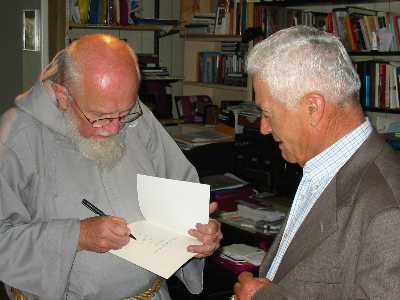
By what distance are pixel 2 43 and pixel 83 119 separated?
11.3 feet

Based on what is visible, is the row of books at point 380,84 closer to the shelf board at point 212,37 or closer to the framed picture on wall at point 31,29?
the shelf board at point 212,37

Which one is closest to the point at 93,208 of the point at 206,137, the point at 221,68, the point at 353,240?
the point at 353,240

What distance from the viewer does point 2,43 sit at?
4.61 meters

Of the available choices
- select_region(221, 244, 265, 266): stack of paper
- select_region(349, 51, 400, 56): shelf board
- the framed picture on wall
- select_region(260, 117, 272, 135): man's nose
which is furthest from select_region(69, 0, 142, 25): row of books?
select_region(260, 117, 272, 135): man's nose

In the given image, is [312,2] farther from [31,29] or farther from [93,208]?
[93,208]

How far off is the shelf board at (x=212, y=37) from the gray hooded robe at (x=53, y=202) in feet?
9.66

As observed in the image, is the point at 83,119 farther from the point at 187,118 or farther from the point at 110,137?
the point at 187,118

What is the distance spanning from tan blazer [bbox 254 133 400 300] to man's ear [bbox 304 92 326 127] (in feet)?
0.42

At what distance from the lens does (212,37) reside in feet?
15.4

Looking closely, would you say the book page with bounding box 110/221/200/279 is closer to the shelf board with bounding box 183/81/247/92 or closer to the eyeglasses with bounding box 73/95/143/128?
the eyeglasses with bounding box 73/95/143/128

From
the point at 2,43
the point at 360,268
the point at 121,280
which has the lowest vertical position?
the point at 121,280

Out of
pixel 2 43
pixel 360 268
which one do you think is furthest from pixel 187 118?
pixel 360 268

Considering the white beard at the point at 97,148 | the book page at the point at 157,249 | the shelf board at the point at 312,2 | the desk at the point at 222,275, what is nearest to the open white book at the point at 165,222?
the book page at the point at 157,249

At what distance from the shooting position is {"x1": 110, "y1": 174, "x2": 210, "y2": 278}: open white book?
149 cm
